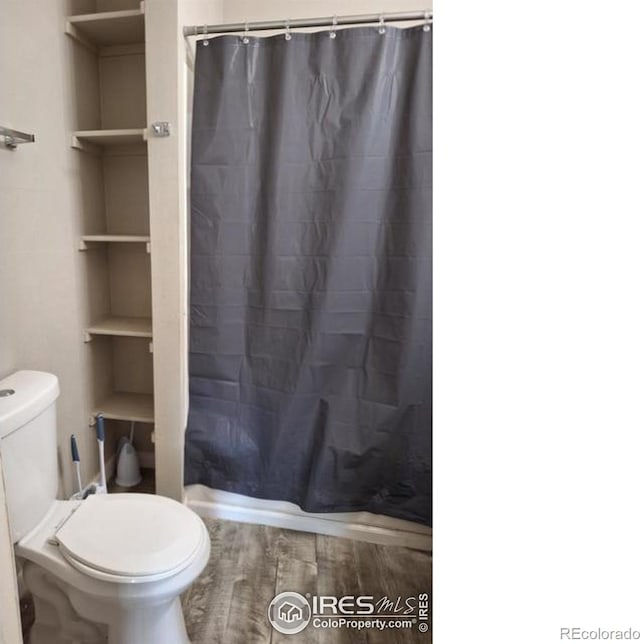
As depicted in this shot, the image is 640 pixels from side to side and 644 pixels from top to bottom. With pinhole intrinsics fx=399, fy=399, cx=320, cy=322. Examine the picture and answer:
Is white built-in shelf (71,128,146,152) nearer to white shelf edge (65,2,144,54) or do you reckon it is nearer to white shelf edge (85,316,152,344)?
white shelf edge (65,2,144,54)

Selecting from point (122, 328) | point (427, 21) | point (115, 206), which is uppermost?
point (427, 21)

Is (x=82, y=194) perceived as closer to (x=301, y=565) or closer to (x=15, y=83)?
(x=15, y=83)

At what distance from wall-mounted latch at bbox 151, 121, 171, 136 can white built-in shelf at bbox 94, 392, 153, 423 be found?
1.18 meters

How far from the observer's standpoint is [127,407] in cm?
184

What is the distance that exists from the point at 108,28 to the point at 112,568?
1.88 metres

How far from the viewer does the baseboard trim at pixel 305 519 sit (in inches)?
64.6

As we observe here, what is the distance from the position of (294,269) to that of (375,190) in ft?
1.37

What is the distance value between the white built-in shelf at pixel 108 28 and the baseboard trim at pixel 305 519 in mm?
1891

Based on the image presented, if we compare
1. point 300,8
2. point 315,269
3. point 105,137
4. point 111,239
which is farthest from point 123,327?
point 300,8

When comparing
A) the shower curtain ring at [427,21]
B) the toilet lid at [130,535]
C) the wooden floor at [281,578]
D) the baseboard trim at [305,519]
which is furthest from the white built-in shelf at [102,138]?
the wooden floor at [281,578]

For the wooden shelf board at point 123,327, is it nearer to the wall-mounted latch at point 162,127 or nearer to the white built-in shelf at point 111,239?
the white built-in shelf at point 111,239

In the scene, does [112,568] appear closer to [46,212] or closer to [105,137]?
[46,212]

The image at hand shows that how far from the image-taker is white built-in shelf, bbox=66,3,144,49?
149 centimetres

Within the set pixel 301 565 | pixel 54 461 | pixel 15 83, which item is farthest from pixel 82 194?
pixel 301 565
